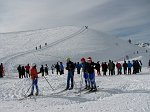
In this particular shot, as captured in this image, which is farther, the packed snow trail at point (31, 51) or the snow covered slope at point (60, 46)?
the snow covered slope at point (60, 46)

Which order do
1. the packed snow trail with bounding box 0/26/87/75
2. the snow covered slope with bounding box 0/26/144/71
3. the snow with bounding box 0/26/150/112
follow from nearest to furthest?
the snow with bounding box 0/26/150/112
the packed snow trail with bounding box 0/26/87/75
the snow covered slope with bounding box 0/26/144/71

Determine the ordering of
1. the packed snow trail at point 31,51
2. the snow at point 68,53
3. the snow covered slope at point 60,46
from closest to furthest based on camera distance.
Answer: the snow at point 68,53 < the packed snow trail at point 31,51 < the snow covered slope at point 60,46

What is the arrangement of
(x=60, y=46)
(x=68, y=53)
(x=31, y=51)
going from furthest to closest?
1. (x=60, y=46)
2. (x=68, y=53)
3. (x=31, y=51)

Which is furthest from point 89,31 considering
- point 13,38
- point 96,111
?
point 96,111

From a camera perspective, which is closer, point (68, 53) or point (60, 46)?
point (68, 53)

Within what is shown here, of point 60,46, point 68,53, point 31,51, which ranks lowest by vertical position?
point 68,53

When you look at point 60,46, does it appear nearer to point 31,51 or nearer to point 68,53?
point 68,53

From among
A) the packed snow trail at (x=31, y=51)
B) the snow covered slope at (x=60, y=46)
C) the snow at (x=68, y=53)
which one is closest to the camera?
the snow at (x=68, y=53)

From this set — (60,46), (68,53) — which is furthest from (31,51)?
(60,46)

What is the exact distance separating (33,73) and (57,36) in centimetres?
10367

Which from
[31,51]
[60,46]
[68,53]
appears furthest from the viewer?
[60,46]

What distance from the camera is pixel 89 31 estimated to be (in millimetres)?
128750

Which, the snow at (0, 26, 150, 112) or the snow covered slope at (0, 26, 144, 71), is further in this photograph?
the snow covered slope at (0, 26, 144, 71)

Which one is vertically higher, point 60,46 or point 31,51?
point 60,46
